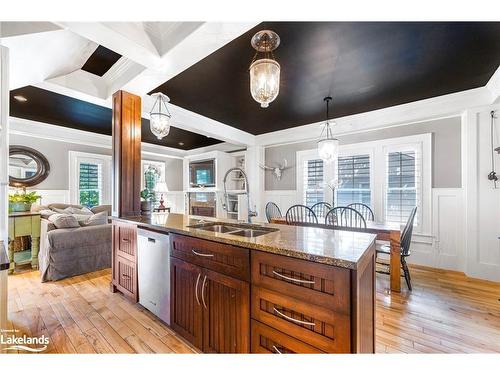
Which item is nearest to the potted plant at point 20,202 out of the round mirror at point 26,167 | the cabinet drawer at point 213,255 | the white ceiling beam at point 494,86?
the round mirror at point 26,167

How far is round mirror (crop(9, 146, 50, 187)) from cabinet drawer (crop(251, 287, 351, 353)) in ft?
17.5

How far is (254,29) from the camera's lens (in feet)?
5.79

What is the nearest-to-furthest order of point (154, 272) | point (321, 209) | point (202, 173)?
point (154, 272) < point (321, 209) < point (202, 173)

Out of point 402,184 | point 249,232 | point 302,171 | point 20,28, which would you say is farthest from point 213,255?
point 302,171

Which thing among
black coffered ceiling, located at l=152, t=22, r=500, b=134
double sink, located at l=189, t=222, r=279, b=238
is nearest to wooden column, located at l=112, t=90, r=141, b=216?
black coffered ceiling, located at l=152, t=22, r=500, b=134

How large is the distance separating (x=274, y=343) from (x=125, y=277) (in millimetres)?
1865

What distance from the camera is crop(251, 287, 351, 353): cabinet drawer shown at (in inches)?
35.6

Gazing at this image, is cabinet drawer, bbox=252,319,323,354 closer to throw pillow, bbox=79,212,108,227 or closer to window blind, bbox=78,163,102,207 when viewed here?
throw pillow, bbox=79,212,108,227

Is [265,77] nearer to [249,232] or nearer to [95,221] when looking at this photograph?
[249,232]

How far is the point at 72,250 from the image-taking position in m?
2.91

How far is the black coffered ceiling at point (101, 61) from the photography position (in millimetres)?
2186

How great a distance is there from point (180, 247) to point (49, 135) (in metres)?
4.67
